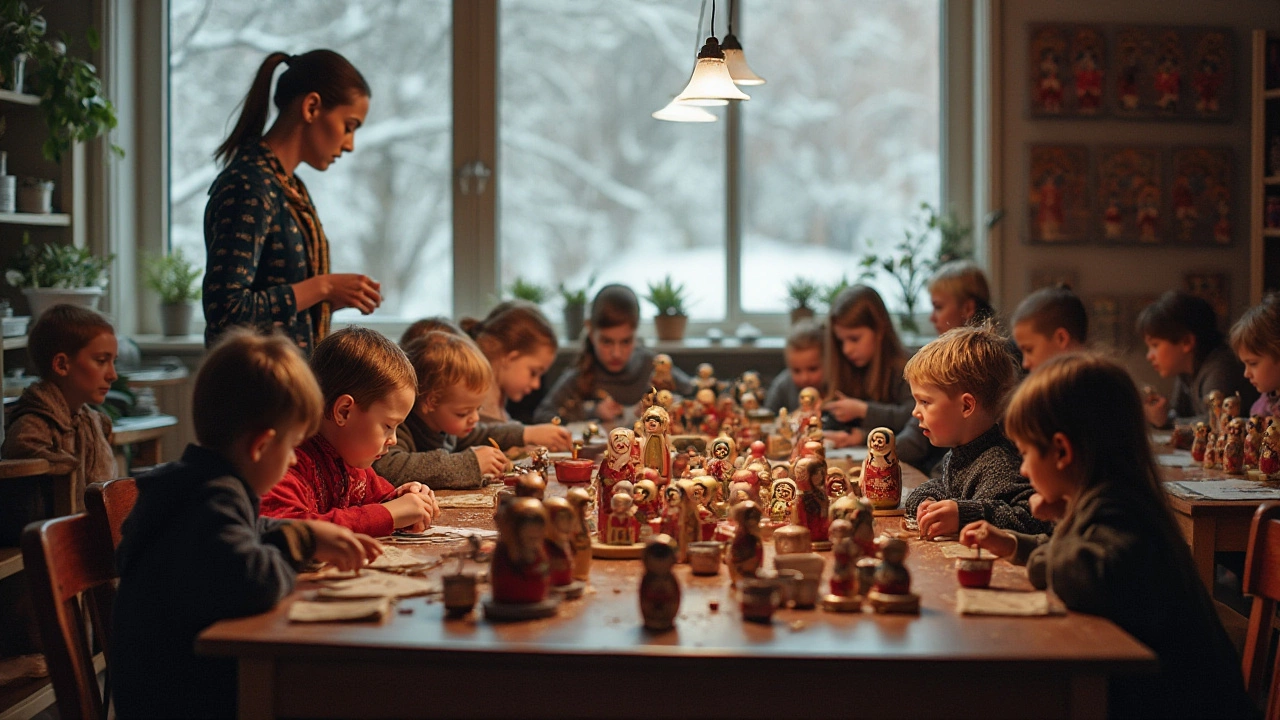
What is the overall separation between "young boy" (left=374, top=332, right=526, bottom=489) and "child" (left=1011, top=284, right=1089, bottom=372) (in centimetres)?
204

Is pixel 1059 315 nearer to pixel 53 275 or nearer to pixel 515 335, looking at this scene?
pixel 515 335

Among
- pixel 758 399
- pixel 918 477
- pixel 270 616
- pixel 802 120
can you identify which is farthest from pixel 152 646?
pixel 802 120

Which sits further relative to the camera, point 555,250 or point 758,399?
point 555,250

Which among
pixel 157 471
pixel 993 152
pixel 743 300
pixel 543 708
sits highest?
pixel 993 152

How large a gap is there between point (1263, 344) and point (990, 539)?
6.21 feet

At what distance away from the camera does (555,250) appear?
5820mm

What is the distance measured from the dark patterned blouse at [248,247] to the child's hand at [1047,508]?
198cm

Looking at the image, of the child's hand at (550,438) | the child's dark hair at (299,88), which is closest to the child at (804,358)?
the child's hand at (550,438)

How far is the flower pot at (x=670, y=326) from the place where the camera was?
5594 mm

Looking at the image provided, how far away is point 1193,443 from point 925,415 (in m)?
1.46

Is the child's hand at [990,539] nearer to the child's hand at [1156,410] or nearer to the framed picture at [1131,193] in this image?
the child's hand at [1156,410]

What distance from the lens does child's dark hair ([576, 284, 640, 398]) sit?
15.9 feet

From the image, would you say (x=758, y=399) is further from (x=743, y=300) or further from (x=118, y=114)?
(x=118, y=114)

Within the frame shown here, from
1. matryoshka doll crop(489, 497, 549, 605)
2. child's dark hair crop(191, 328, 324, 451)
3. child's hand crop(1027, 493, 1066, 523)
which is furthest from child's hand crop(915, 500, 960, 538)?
child's dark hair crop(191, 328, 324, 451)
